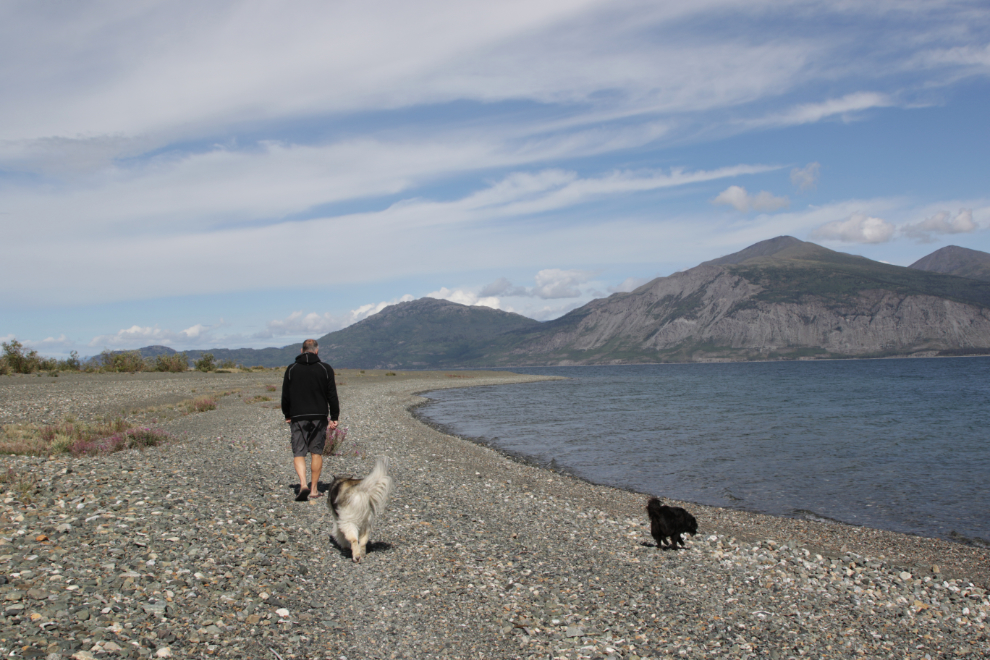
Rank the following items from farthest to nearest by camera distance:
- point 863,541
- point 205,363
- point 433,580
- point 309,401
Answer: point 205,363
point 863,541
point 309,401
point 433,580

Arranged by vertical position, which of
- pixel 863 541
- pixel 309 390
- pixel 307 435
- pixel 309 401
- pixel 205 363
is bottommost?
pixel 863 541

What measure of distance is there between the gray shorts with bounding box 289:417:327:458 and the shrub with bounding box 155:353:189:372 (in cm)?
6003

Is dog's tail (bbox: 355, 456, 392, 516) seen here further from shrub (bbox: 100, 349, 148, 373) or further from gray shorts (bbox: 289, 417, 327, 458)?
shrub (bbox: 100, 349, 148, 373)

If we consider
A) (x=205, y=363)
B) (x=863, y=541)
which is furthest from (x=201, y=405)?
(x=205, y=363)

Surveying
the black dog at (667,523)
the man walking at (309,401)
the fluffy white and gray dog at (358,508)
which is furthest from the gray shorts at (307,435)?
the black dog at (667,523)

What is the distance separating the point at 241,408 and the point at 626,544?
27580 mm

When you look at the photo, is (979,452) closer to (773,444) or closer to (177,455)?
(773,444)

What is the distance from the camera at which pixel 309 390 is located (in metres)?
11.2

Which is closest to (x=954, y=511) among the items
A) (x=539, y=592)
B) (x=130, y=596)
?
(x=539, y=592)

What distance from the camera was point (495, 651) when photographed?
20.5ft

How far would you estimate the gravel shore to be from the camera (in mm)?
6082

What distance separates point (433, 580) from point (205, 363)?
70.9m

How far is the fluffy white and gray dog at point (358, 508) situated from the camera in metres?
8.62

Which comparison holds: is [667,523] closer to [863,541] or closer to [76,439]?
[863,541]
